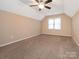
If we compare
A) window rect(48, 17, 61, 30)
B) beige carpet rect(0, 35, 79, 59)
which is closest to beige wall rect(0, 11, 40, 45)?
beige carpet rect(0, 35, 79, 59)

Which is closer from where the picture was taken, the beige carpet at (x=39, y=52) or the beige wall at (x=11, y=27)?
the beige carpet at (x=39, y=52)

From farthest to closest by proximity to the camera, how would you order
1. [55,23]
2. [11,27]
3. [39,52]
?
[55,23]
[11,27]
[39,52]

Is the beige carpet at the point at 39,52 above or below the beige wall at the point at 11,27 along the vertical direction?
below

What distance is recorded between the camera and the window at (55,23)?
7.54 meters

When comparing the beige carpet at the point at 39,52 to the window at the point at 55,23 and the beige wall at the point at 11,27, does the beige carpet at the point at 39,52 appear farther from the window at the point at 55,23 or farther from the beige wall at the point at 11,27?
the window at the point at 55,23

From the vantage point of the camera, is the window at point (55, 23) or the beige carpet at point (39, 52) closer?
the beige carpet at point (39, 52)

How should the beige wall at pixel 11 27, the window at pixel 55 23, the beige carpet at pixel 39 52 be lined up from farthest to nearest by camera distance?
1. the window at pixel 55 23
2. the beige wall at pixel 11 27
3. the beige carpet at pixel 39 52

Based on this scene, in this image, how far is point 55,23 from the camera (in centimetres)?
778

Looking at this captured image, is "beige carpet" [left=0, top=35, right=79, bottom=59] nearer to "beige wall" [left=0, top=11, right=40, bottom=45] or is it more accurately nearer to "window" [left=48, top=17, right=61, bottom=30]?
"beige wall" [left=0, top=11, right=40, bottom=45]

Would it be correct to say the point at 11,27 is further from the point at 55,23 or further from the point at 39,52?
the point at 55,23

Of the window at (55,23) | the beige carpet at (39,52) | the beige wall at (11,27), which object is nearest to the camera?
the beige carpet at (39,52)

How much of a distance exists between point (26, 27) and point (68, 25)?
4.00 m

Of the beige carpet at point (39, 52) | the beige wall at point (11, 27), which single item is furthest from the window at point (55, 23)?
the beige carpet at point (39, 52)

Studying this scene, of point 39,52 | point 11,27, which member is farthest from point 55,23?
point 39,52
